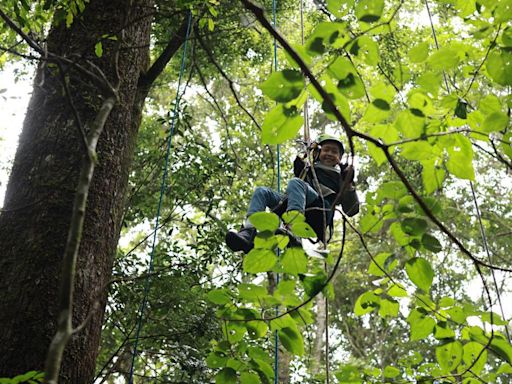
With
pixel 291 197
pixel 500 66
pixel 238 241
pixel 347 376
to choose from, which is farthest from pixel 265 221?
pixel 291 197

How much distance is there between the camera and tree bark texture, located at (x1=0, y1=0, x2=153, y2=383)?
161 cm

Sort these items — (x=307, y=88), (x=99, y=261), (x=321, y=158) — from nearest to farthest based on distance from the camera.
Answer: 1. (x=307, y=88)
2. (x=99, y=261)
3. (x=321, y=158)

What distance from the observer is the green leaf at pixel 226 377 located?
49.7 inches

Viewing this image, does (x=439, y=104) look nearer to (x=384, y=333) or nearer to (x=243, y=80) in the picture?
(x=243, y=80)

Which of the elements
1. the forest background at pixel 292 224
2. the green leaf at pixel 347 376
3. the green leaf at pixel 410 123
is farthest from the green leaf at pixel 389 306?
the green leaf at pixel 410 123

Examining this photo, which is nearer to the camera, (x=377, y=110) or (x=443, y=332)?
(x=377, y=110)

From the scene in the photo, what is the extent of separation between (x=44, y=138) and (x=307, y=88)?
126 centimetres

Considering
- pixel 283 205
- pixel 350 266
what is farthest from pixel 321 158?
pixel 350 266

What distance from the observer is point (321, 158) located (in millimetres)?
3199

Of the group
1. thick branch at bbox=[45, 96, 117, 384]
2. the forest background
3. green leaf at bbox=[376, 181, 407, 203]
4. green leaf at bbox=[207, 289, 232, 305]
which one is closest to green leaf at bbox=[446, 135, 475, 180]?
the forest background

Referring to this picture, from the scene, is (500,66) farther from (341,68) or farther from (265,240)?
(265,240)

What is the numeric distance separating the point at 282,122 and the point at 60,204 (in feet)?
3.55

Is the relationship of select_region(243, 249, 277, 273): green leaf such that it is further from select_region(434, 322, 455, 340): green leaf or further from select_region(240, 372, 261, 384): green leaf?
select_region(434, 322, 455, 340): green leaf

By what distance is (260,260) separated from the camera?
45.9 inches
